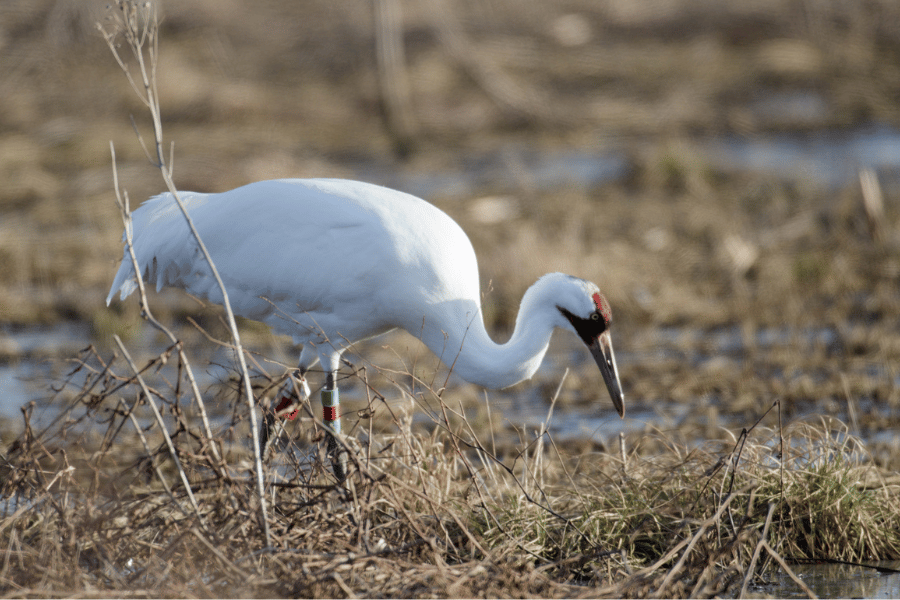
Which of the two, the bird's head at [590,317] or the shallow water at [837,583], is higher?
the bird's head at [590,317]

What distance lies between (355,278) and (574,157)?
8.65m

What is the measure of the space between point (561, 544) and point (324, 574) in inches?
43.1

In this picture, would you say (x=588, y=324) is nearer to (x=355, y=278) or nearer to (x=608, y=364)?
(x=608, y=364)

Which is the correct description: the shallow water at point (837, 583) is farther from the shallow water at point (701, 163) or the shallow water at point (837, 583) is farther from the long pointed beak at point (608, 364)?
the shallow water at point (701, 163)

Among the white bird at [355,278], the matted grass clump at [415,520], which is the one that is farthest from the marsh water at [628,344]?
the white bird at [355,278]

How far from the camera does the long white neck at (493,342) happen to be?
416cm

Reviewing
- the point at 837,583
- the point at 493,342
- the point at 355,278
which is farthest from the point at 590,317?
the point at 837,583

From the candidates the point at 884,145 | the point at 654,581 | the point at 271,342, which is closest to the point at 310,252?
the point at 654,581

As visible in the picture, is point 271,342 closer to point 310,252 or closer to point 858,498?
point 310,252

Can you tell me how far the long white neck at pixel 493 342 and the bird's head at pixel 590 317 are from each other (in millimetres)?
68

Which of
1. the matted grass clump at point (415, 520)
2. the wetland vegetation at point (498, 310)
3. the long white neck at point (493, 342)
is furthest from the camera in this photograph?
the long white neck at point (493, 342)

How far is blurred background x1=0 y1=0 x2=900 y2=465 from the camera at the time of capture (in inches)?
266

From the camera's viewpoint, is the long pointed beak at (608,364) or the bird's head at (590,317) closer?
the bird's head at (590,317)

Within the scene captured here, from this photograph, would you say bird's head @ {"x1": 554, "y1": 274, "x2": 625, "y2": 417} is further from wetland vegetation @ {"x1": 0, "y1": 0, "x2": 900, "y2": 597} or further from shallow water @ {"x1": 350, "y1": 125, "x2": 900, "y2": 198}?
shallow water @ {"x1": 350, "y1": 125, "x2": 900, "y2": 198}
